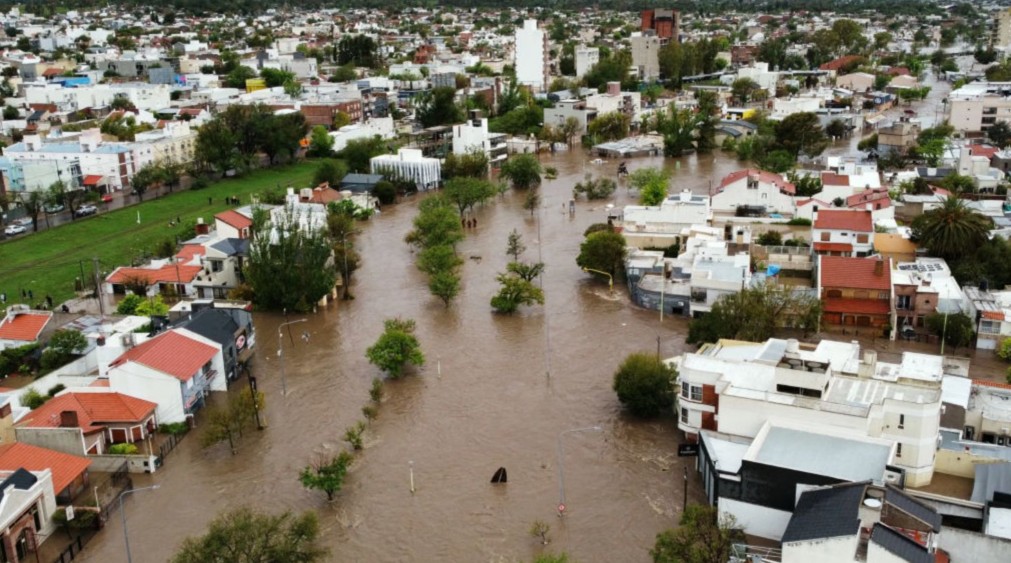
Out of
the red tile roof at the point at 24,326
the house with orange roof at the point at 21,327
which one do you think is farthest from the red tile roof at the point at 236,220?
the red tile roof at the point at 24,326

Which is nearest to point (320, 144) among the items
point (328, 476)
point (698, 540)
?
point (328, 476)

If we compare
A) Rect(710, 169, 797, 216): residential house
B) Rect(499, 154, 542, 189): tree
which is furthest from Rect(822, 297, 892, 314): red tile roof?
Rect(499, 154, 542, 189): tree

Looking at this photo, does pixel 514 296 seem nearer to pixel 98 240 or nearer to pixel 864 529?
pixel 864 529

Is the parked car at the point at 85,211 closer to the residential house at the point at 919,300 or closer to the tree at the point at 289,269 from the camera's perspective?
the tree at the point at 289,269

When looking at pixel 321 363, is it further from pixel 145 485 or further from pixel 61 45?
pixel 61 45

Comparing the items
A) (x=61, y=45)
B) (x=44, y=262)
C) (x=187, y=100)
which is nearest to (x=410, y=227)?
(x=44, y=262)
